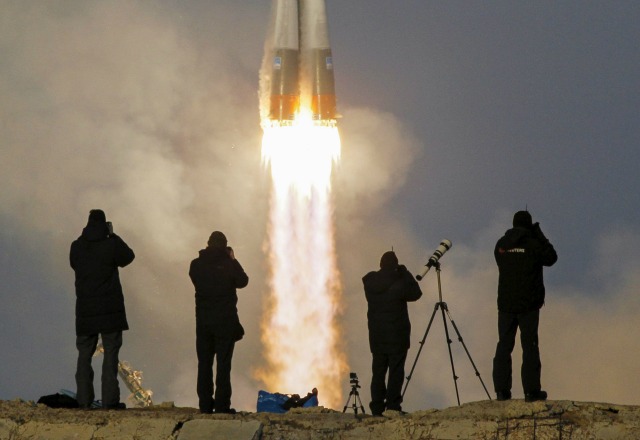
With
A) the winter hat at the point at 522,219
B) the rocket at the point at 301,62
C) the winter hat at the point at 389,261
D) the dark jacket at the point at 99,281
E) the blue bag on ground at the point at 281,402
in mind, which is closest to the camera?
the winter hat at the point at 522,219

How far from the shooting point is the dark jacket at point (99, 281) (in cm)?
2786

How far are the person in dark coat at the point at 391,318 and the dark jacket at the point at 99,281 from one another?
4.17 metres

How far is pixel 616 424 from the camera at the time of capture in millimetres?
25375

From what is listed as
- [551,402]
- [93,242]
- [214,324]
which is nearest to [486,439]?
[551,402]

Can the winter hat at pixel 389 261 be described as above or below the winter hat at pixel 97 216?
below

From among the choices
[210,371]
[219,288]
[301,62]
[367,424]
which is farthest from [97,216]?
[301,62]

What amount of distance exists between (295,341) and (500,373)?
31.9m

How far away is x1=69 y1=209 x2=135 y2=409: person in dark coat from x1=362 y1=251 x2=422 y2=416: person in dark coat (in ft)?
13.7

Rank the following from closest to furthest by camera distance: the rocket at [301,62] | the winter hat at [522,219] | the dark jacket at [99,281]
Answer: the winter hat at [522,219], the dark jacket at [99,281], the rocket at [301,62]

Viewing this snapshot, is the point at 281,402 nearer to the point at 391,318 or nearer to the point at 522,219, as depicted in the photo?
the point at 391,318

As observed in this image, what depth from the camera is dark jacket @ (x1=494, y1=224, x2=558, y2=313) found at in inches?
1064

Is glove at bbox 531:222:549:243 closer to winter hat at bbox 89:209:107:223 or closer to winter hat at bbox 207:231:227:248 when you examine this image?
winter hat at bbox 207:231:227:248

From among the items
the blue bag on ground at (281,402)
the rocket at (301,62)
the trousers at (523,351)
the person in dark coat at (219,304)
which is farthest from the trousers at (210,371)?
the rocket at (301,62)

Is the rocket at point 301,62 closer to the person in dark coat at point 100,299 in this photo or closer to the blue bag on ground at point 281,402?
the blue bag on ground at point 281,402
